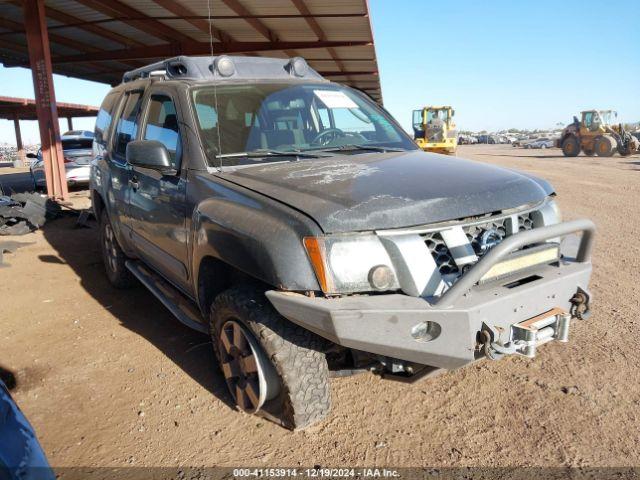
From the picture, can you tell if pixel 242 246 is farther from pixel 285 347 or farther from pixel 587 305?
pixel 587 305

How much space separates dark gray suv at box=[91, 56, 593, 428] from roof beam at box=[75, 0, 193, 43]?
8.05m

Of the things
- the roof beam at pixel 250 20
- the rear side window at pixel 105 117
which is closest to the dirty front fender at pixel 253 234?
the rear side window at pixel 105 117

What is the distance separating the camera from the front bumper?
6.55ft

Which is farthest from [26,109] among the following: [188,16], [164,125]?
[164,125]

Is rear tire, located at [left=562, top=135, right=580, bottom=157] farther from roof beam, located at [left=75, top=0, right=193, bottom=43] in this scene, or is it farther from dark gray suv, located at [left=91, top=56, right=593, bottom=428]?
dark gray suv, located at [left=91, top=56, right=593, bottom=428]

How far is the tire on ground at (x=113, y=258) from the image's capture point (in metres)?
4.83

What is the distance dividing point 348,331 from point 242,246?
670 mm

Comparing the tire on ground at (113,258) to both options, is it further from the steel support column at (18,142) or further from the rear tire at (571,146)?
the steel support column at (18,142)

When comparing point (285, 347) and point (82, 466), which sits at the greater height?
point (285, 347)

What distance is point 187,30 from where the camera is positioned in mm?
12406

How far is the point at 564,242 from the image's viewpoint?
2775 mm

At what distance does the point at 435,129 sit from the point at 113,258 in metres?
21.4

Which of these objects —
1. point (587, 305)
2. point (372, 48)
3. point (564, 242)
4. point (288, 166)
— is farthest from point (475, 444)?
point (372, 48)

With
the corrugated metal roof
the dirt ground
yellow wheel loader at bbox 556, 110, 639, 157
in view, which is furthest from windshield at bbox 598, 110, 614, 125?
the dirt ground
